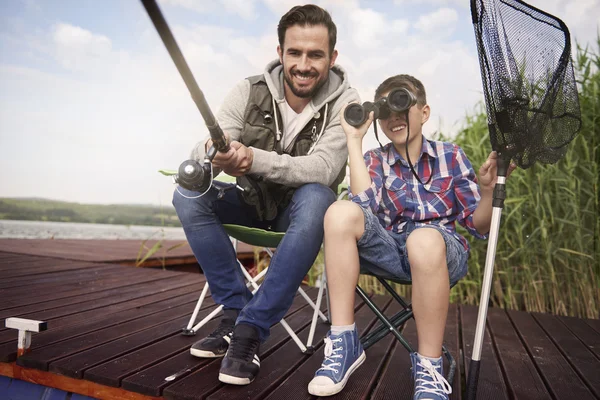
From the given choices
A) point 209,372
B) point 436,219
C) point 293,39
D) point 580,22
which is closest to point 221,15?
point 293,39

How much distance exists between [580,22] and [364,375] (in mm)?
2897

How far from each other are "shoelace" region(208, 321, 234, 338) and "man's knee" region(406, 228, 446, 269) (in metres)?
0.78

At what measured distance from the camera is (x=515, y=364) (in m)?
1.78

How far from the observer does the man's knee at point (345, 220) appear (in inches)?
55.4

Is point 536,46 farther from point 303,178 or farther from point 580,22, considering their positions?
point 580,22

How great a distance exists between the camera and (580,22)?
3086mm

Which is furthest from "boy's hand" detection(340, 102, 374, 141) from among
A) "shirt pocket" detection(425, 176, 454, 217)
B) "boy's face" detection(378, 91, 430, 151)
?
"shirt pocket" detection(425, 176, 454, 217)

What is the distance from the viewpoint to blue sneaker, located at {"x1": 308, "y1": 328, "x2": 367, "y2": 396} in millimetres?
1345

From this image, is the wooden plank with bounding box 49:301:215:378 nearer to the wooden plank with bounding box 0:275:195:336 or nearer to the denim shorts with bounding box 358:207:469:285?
the wooden plank with bounding box 0:275:195:336

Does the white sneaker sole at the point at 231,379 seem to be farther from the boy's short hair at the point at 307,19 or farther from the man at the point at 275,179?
the boy's short hair at the point at 307,19

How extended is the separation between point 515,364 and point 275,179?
1183 mm

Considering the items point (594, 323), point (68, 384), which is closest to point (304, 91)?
point (68, 384)

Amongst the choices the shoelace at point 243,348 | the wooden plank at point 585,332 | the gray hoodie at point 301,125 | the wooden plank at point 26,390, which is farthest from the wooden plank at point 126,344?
the wooden plank at point 585,332

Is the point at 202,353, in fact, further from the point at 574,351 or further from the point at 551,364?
the point at 574,351
